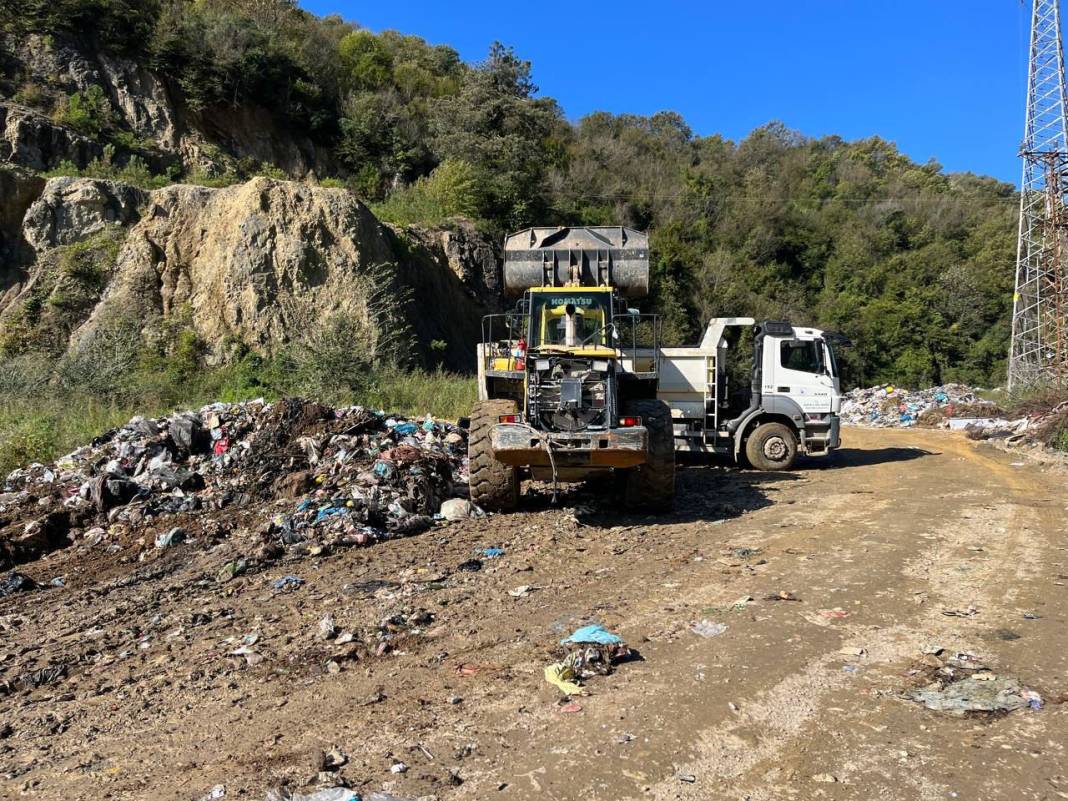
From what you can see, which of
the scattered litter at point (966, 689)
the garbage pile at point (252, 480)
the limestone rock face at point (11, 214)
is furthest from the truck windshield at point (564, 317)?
the limestone rock face at point (11, 214)

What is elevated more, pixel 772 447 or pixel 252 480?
pixel 772 447

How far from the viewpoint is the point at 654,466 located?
7.40 meters

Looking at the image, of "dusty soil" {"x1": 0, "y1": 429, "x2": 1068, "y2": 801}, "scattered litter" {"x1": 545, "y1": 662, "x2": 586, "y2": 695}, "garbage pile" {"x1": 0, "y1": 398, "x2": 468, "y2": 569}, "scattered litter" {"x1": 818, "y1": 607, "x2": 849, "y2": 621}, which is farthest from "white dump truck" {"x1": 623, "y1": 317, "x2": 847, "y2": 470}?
"scattered litter" {"x1": 545, "y1": 662, "x2": 586, "y2": 695}

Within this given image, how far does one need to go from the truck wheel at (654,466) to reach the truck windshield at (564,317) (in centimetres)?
116

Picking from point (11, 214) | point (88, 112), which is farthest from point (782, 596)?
point (88, 112)

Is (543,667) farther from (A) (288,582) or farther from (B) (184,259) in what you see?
(B) (184,259)

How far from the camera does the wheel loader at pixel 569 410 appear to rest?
6652 millimetres

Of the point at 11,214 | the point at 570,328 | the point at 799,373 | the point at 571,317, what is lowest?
the point at 799,373

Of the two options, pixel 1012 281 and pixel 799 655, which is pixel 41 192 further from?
pixel 1012 281

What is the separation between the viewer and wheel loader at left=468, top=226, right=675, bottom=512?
21.8 ft

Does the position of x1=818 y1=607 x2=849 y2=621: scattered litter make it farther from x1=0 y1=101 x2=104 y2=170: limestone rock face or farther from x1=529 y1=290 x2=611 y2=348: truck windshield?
x1=0 y1=101 x2=104 y2=170: limestone rock face

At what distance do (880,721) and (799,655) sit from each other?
29.1 inches

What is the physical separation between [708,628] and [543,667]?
3.96 ft

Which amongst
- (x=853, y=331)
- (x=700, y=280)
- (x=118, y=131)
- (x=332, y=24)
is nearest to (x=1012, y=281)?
(x=853, y=331)
